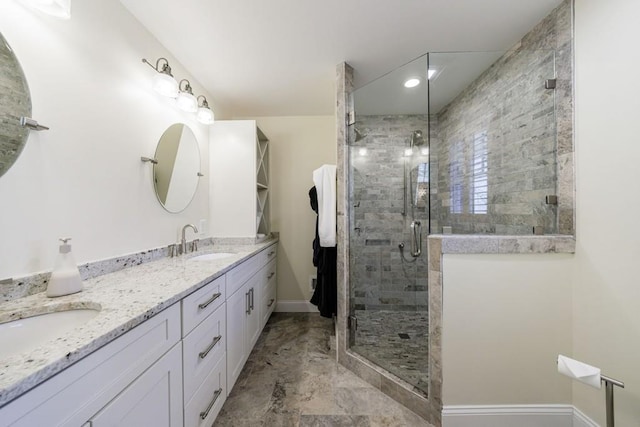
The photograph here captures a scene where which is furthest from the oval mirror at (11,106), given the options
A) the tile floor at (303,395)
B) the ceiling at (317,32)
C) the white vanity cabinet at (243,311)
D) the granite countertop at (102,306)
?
Answer: the tile floor at (303,395)

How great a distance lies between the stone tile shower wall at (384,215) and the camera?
6.95ft

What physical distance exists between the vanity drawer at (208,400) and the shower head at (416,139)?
234 centimetres

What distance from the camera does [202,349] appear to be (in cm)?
114

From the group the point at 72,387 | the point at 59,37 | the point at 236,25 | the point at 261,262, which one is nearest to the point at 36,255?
the point at 72,387

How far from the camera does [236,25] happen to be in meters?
1.46

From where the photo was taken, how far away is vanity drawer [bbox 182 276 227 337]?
1.00 metres

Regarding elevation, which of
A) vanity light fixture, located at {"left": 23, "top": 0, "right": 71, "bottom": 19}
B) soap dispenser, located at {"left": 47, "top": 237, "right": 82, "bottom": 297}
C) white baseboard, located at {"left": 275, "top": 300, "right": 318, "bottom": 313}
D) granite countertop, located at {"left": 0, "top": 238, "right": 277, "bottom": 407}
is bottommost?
white baseboard, located at {"left": 275, "top": 300, "right": 318, "bottom": 313}

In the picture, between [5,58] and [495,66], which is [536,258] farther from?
[5,58]

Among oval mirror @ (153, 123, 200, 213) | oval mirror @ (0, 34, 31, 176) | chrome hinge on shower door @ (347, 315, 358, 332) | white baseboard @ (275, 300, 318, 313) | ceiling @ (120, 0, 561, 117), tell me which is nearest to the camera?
oval mirror @ (0, 34, 31, 176)

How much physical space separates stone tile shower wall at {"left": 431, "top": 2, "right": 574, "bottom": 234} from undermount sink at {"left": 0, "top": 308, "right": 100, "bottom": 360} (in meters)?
1.84

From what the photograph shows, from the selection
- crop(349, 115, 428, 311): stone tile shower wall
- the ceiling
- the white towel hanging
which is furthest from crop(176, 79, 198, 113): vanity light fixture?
crop(349, 115, 428, 311): stone tile shower wall

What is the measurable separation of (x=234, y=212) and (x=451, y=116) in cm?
A: 228

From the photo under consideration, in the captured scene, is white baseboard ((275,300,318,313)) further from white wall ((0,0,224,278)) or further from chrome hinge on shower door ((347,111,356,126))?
chrome hinge on shower door ((347,111,356,126))

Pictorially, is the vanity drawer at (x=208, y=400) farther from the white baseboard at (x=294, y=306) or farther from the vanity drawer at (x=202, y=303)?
the white baseboard at (x=294, y=306)
